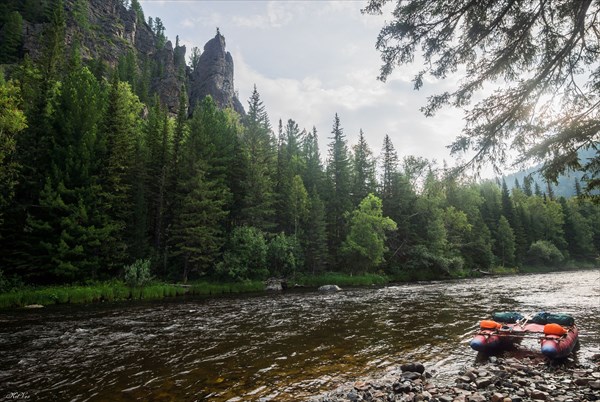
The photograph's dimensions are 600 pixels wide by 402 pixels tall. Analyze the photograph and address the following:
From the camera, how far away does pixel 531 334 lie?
426 inches

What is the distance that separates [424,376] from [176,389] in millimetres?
6273

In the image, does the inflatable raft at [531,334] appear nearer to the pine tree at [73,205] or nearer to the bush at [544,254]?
the pine tree at [73,205]

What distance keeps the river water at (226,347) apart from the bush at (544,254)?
5684 centimetres

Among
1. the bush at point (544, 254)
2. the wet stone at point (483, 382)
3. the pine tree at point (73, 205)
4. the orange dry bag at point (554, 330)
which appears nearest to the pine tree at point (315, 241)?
the pine tree at point (73, 205)

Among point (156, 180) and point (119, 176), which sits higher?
point (156, 180)

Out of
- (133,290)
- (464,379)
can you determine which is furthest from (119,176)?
(464,379)

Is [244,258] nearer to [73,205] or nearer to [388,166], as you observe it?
[73,205]

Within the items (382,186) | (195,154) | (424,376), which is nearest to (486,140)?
(424,376)

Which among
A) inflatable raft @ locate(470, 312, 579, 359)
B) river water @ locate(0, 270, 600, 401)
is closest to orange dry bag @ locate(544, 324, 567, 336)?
inflatable raft @ locate(470, 312, 579, 359)

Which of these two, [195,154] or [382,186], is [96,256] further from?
[382,186]

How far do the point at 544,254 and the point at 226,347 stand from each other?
7653 cm

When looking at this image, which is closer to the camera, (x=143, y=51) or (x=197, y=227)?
(x=197, y=227)

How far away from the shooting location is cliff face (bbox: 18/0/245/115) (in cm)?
7706

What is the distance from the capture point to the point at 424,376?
822 centimetres
